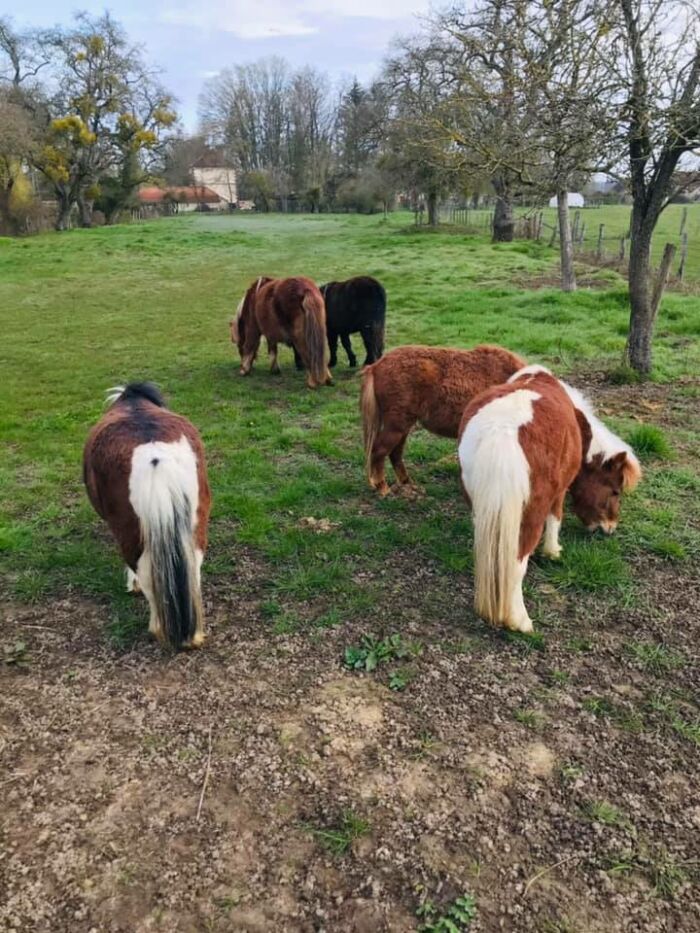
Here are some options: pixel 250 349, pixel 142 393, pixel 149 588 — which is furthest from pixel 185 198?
pixel 149 588

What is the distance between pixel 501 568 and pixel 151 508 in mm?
1890

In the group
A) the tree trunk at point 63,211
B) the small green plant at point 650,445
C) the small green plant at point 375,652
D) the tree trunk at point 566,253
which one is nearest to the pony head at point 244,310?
the small green plant at point 650,445

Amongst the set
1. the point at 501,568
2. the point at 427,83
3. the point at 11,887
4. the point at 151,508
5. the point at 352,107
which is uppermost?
the point at 352,107

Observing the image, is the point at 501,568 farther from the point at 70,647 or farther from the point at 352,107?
the point at 352,107

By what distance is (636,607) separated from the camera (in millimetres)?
3783

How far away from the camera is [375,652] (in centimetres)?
343

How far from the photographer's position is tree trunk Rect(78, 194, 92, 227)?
127ft

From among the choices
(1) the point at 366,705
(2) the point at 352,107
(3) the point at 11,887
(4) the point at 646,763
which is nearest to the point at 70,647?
(3) the point at 11,887

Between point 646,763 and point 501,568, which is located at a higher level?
point 501,568

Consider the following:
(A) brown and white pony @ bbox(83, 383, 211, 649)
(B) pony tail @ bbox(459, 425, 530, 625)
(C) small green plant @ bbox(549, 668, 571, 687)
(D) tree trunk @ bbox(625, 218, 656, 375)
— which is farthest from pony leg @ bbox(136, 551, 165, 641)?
(D) tree trunk @ bbox(625, 218, 656, 375)

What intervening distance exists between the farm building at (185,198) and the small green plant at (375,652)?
189ft

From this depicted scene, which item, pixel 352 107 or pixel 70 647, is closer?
pixel 70 647

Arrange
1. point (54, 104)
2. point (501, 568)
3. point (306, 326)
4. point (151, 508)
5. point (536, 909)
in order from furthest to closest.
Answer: point (54, 104)
point (306, 326)
point (501, 568)
point (151, 508)
point (536, 909)

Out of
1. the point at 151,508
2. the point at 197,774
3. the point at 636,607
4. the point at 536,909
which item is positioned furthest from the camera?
the point at 636,607
